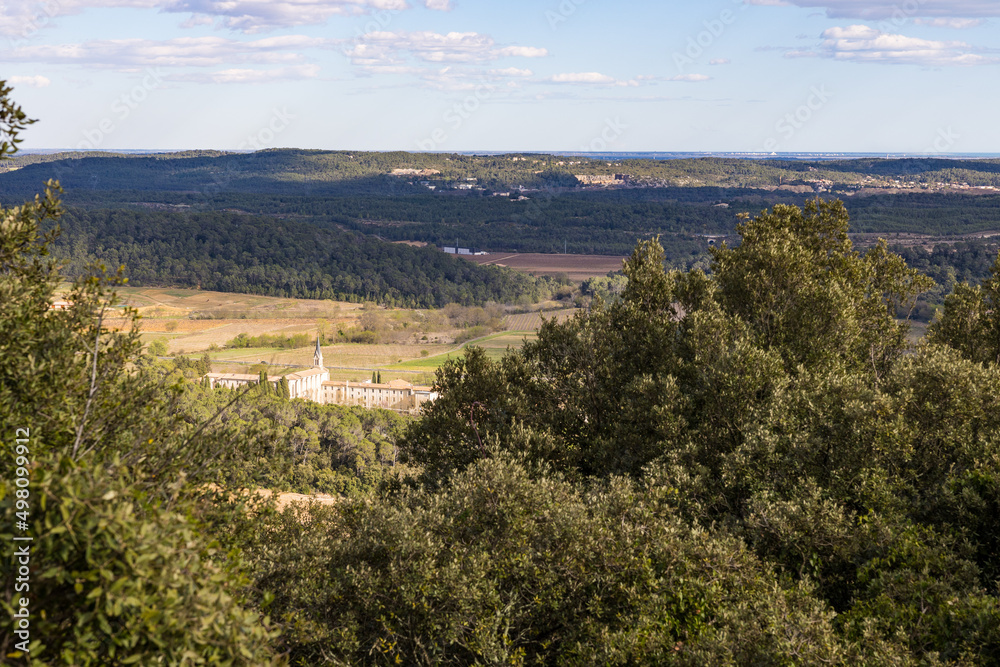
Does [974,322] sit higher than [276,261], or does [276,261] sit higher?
[974,322]

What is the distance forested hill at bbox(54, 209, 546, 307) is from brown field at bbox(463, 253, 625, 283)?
6431mm

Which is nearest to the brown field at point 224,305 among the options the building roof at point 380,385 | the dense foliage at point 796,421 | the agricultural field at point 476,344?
the agricultural field at point 476,344

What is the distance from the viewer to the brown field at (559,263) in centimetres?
12425

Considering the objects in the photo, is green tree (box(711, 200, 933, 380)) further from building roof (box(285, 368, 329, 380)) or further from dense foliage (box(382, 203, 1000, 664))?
building roof (box(285, 368, 329, 380))

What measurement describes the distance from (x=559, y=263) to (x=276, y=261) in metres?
45.9

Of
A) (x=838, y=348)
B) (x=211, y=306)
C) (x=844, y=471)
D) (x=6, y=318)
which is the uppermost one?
(x=6, y=318)

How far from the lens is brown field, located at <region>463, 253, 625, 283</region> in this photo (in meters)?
124

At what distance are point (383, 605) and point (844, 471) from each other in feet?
20.6

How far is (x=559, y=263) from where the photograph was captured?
135375 mm

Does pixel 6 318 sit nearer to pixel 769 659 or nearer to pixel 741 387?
pixel 769 659

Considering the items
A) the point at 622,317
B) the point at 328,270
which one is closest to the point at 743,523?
the point at 622,317

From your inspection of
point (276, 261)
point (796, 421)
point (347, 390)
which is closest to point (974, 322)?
point (796, 421)

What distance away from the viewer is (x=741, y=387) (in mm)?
12547

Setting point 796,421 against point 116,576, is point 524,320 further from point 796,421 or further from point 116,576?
point 116,576
